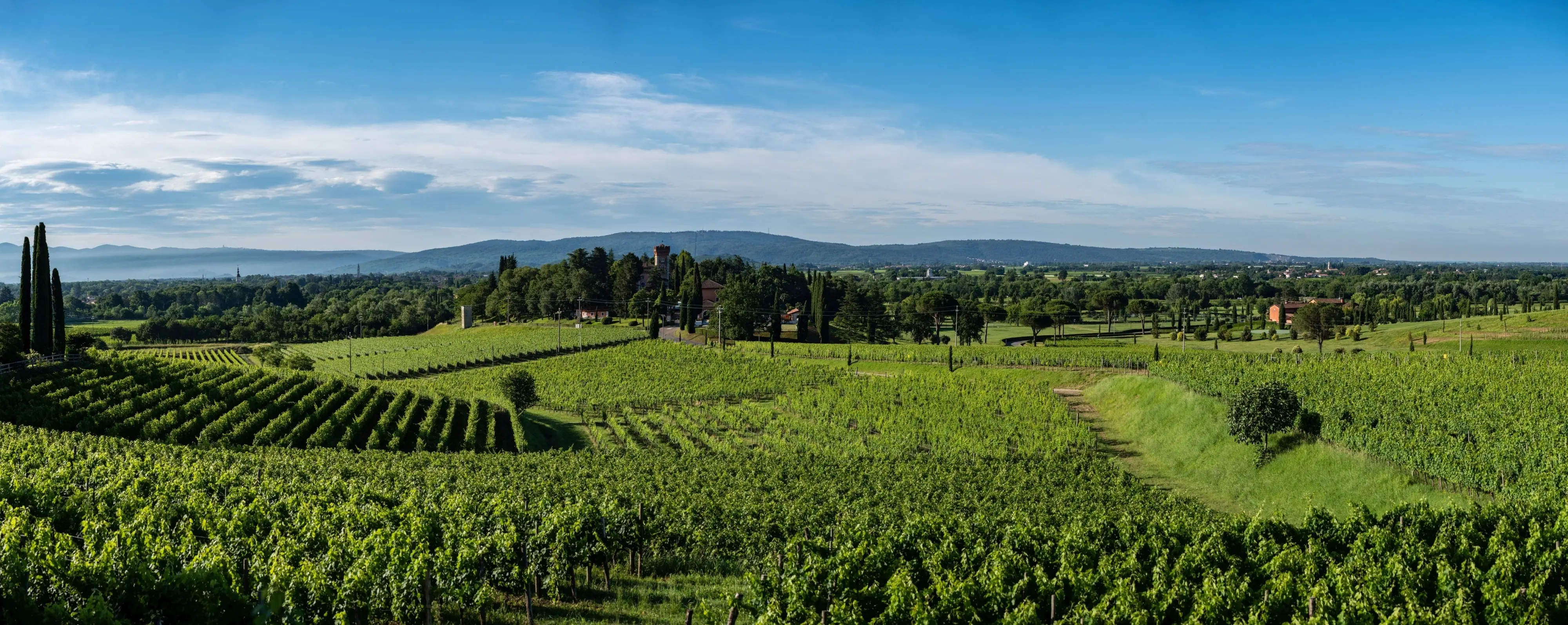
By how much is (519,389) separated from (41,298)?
78.7 ft

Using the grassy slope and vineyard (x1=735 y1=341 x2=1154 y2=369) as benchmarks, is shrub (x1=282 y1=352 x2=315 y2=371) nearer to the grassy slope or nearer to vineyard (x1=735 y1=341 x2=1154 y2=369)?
vineyard (x1=735 y1=341 x2=1154 y2=369)

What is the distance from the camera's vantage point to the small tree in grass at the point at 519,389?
51.8 m

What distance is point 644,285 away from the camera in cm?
13412

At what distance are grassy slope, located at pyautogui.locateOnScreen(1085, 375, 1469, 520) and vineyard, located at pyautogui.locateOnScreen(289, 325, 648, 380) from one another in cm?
5389

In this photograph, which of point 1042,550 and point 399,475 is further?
point 399,475

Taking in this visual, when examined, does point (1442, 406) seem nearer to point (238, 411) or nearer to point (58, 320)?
point (238, 411)

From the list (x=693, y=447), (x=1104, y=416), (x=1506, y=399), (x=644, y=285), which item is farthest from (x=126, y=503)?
(x=644, y=285)

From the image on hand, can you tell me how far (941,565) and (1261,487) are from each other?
71.4ft

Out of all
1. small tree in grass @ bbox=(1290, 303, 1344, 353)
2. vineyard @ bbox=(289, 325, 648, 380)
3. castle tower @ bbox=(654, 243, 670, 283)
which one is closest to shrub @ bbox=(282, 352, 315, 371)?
vineyard @ bbox=(289, 325, 648, 380)

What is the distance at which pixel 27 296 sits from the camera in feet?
151

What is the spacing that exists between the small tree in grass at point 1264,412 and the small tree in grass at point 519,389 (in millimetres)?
37472

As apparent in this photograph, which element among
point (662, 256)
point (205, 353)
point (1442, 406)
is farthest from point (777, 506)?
point (662, 256)

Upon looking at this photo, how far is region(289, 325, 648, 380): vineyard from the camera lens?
3091 inches

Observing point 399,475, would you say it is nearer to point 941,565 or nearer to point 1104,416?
point 941,565
